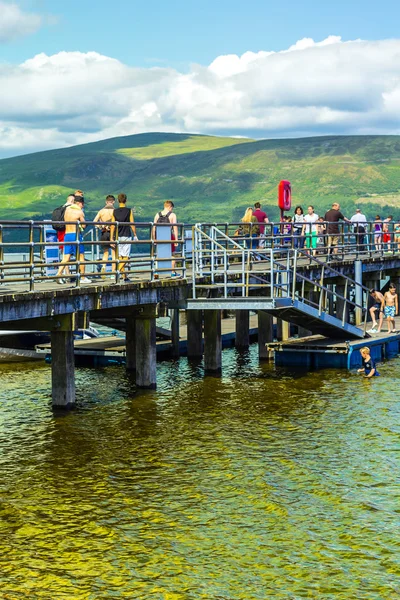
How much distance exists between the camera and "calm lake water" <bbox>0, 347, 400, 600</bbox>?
469 inches

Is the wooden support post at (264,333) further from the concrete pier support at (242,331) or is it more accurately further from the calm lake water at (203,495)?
the calm lake water at (203,495)

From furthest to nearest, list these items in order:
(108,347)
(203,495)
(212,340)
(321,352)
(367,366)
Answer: (108,347)
(321,352)
(212,340)
(367,366)
(203,495)

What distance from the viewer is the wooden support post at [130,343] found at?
28.2m

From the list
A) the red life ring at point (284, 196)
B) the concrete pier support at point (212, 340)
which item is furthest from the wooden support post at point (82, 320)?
the red life ring at point (284, 196)

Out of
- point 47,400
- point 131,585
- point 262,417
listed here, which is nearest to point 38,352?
point 47,400

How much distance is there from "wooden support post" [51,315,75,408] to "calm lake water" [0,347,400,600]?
1.67 feet

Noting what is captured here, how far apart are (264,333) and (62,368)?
1100cm

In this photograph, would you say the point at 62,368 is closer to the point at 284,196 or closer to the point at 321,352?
the point at 321,352

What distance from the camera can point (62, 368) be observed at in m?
21.7

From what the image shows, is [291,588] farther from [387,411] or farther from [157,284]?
[157,284]

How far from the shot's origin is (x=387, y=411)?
854 inches

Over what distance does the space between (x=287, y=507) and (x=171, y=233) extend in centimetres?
1198

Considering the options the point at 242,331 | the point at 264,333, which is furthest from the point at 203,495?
the point at 242,331

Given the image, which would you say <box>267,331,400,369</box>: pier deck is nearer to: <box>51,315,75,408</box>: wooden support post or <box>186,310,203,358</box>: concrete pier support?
<box>186,310,203,358</box>: concrete pier support
